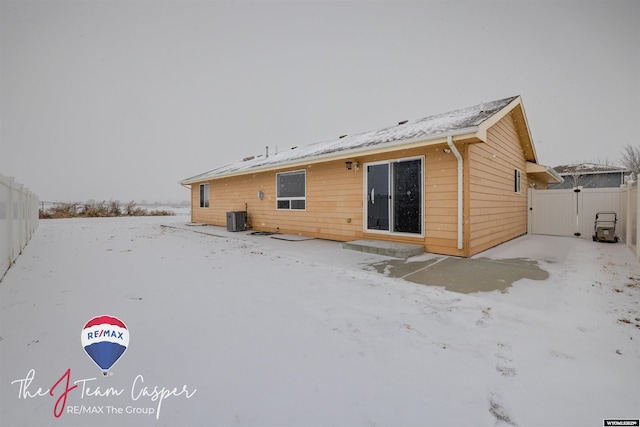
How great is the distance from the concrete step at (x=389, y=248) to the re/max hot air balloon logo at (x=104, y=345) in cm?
447

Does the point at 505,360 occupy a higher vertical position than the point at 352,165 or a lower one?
lower

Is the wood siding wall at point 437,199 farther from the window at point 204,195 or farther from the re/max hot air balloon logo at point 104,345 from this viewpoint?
the re/max hot air balloon logo at point 104,345

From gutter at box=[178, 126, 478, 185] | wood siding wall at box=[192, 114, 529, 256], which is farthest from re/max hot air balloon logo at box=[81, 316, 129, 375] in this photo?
wood siding wall at box=[192, 114, 529, 256]

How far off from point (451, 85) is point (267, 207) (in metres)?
36.0

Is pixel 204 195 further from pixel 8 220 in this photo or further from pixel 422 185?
pixel 422 185

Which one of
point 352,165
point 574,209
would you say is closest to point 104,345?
point 352,165

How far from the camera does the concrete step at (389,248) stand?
5340mm

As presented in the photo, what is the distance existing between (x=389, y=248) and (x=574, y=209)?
24.6ft

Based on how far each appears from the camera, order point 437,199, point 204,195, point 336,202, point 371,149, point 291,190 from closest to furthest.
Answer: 1. point 437,199
2. point 371,149
3. point 336,202
4. point 291,190
5. point 204,195

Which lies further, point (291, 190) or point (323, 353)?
point (291, 190)

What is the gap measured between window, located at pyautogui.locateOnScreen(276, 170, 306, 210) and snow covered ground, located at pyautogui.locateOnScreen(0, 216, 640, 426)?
5060 mm

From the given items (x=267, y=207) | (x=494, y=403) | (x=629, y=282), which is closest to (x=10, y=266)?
(x=267, y=207)

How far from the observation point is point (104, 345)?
185 centimetres

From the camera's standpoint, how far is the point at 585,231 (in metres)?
8.53
